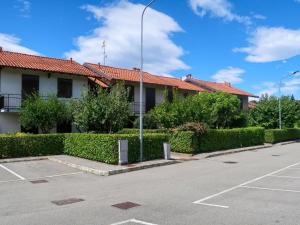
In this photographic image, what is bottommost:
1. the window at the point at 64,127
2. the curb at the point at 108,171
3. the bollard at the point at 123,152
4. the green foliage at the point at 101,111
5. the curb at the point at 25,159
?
the curb at the point at 108,171

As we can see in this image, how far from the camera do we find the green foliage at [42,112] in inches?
847

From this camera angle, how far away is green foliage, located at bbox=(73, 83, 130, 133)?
1988 centimetres

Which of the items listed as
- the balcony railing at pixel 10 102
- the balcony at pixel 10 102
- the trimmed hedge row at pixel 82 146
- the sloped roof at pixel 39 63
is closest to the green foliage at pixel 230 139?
the trimmed hedge row at pixel 82 146

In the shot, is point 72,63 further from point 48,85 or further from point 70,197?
point 70,197

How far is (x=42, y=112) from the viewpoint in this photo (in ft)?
71.0

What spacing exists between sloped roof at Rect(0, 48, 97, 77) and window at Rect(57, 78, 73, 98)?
842 mm

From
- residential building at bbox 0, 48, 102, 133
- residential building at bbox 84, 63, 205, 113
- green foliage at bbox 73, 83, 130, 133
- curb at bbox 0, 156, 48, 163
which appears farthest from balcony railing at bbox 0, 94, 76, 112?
residential building at bbox 84, 63, 205, 113

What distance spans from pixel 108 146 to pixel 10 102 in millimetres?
9932

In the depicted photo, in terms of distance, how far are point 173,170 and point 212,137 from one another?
9.39m

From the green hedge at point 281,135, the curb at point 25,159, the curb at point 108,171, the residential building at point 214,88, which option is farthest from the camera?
the residential building at point 214,88

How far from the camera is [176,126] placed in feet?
79.4

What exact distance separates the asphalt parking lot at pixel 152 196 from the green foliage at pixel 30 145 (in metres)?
2.50

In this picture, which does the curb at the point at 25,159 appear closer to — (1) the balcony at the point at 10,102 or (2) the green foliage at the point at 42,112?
(2) the green foliage at the point at 42,112

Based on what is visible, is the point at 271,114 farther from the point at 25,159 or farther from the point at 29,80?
the point at 25,159
